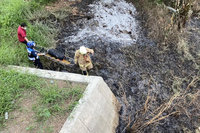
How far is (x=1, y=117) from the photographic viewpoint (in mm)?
3631

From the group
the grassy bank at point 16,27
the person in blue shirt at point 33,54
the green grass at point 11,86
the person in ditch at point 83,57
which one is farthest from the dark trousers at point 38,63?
the person in ditch at point 83,57

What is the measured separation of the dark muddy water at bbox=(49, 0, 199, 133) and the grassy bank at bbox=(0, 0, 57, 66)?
691mm

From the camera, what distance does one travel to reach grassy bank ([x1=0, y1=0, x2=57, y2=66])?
5469 mm

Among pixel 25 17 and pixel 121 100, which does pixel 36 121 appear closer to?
pixel 121 100

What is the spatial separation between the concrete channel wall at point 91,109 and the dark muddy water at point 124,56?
401mm

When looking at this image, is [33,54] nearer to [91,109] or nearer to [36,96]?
[36,96]

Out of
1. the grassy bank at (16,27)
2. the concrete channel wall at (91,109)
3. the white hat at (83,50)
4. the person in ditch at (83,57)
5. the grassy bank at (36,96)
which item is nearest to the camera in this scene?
the concrete channel wall at (91,109)

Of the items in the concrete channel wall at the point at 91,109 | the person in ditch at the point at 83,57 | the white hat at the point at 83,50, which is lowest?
the concrete channel wall at the point at 91,109

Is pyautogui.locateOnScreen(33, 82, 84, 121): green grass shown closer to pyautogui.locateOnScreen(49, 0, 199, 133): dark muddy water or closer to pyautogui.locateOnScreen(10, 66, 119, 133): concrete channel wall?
pyautogui.locateOnScreen(10, 66, 119, 133): concrete channel wall

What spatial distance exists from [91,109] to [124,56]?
297 centimetres

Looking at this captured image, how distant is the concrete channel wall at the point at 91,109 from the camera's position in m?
3.46

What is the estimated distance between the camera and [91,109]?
3.74m

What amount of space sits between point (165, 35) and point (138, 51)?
124cm

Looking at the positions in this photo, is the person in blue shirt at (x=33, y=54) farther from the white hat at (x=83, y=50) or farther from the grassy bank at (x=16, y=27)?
the white hat at (x=83, y=50)
